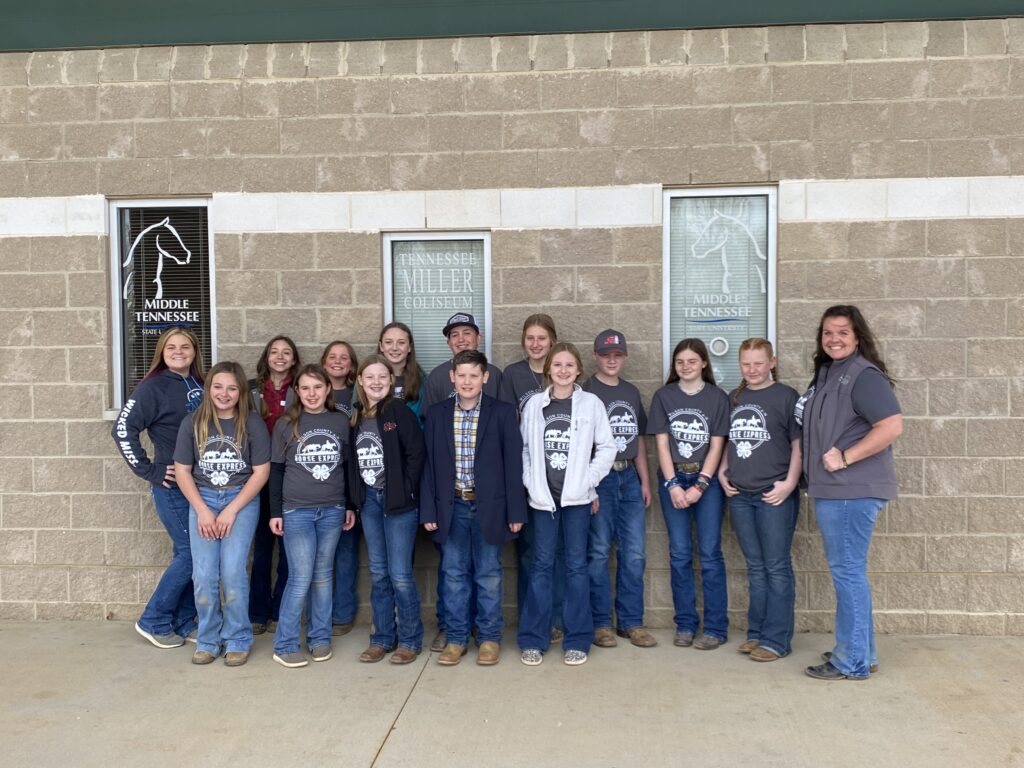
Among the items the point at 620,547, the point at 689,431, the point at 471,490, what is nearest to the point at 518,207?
the point at 689,431

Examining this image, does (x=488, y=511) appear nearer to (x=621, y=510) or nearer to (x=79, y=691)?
(x=621, y=510)

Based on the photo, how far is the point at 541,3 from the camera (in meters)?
5.71

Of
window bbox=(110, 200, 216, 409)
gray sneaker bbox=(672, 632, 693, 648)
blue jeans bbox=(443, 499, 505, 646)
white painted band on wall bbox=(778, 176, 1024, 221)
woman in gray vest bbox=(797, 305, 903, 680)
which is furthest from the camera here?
window bbox=(110, 200, 216, 409)

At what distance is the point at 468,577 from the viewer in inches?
203

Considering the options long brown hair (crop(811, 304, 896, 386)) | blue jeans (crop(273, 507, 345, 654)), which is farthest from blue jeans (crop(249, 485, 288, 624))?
long brown hair (crop(811, 304, 896, 386))

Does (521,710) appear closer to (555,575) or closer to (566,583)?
(566,583)

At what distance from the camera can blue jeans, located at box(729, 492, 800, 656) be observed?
510 cm

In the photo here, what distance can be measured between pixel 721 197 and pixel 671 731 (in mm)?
3296

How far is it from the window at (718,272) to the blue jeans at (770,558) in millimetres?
975

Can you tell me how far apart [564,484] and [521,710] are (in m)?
1.21

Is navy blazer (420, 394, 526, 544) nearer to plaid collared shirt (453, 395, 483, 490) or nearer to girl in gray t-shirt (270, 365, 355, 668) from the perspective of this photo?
plaid collared shirt (453, 395, 483, 490)

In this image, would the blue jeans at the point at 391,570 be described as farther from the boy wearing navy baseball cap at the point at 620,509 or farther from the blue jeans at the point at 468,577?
the boy wearing navy baseball cap at the point at 620,509

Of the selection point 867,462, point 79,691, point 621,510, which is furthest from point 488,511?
point 79,691

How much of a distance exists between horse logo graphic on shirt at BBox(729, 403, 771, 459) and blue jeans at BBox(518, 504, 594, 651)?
940 mm
